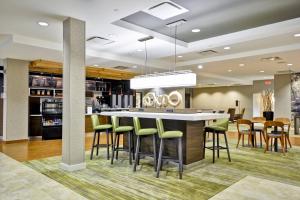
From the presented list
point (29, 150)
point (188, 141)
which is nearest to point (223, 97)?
point (188, 141)

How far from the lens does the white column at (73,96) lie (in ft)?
13.9

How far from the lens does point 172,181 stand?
3.71 metres

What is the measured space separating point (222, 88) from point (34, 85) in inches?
534

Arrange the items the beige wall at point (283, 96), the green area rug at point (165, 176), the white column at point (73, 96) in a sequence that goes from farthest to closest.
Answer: the beige wall at point (283, 96) → the white column at point (73, 96) → the green area rug at point (165, 176)

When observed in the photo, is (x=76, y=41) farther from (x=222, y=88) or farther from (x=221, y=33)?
(x=222, y=88)

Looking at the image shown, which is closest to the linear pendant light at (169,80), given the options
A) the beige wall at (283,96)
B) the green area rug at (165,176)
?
the green area rug at (165,176)

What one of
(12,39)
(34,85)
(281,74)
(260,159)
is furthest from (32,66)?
(281,74)

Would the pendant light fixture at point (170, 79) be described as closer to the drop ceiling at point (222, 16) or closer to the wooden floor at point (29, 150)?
the drop ceiling at point (222, 16)

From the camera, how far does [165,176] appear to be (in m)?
3.96

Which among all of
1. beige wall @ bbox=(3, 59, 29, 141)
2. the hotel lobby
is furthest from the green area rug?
beige wall @ bbox=(3, 59, 29, 141)

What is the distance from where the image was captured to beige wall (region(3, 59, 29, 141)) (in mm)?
7430

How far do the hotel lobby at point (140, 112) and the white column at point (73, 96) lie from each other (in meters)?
0.02

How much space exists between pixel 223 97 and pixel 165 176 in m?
15.0

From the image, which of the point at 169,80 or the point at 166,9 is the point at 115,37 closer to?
the point at 169,80
